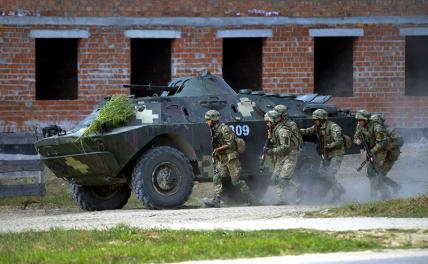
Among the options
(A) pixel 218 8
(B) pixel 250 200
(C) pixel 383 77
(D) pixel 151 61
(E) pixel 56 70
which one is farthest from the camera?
(D) pixel 151 61

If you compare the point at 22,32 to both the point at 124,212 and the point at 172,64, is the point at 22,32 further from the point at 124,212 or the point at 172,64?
the point at 124,212

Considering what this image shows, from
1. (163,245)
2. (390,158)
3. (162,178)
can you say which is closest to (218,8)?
(390,158)

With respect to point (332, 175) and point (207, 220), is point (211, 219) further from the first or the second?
point (332, 175)

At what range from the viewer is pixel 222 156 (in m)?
20.3

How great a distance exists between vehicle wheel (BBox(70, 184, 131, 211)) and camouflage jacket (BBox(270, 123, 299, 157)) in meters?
2.72

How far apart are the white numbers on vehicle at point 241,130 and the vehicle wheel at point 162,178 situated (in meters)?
1.19

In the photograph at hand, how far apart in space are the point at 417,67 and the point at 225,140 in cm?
1251

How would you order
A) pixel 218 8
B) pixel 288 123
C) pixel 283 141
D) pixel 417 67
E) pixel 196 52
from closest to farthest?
pixel 283 141
pixel 288 123
pixel 196 52
pixel 218 8
pixel 417 67

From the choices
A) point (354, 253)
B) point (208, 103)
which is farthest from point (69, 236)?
point (208, 103)

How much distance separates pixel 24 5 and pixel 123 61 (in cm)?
239

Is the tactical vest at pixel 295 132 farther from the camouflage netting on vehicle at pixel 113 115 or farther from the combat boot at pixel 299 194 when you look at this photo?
the camouflage netting on vehicle at pixel 113 115

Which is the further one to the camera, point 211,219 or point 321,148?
point 321,148

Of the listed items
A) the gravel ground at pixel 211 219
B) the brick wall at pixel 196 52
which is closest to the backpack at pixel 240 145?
the gravel ground at pixel 211 219

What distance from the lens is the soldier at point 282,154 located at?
2022 cm
